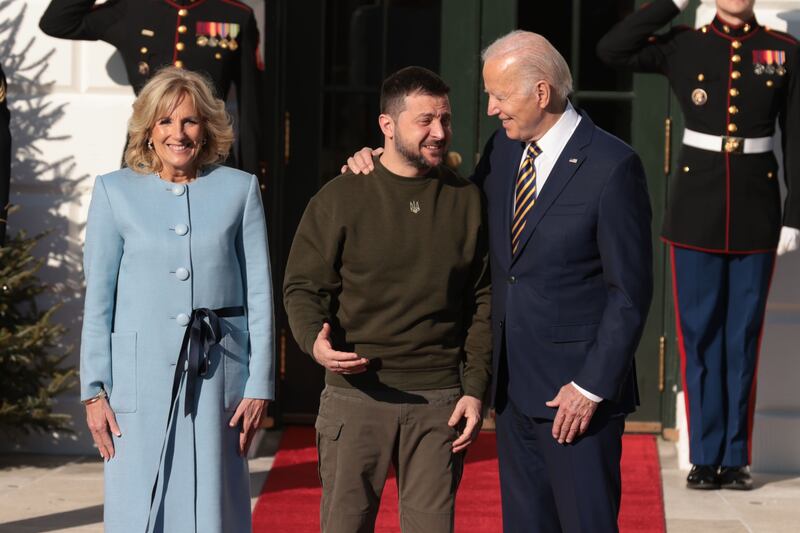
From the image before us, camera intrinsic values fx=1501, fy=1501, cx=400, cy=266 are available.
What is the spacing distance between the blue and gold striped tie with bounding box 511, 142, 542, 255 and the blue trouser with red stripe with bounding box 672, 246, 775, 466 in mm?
2622

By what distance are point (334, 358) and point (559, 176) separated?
735mm

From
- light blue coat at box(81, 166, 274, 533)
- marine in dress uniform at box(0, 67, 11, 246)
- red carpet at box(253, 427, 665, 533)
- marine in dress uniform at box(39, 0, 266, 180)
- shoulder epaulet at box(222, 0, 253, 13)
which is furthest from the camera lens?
shoulder epaulet at box(222, 0, 253, 13)

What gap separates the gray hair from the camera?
3.80 m

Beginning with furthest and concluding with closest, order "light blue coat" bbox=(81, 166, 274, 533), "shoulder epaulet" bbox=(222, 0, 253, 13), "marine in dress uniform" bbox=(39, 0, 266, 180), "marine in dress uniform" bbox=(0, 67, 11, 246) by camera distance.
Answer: "shoulder epaulet" bbox=(222, 0, 253, 13)
"marine in dress uniform" bbox=(39, 0, 266, 180)
"marine in dress uniform" bbox=(0, 67, 11, 246)
"light blue coat" bbox=(81, 166, 274, 533)

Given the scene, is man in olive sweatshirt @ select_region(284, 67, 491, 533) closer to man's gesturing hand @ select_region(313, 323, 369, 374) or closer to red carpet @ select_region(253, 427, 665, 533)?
man's gesturing hand @ select_region(313, 323, 369, 374)

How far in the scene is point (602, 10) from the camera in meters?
7.27

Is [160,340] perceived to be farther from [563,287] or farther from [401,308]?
[563,287]

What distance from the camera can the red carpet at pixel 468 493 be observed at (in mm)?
5719

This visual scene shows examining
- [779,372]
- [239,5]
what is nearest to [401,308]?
[239,5]

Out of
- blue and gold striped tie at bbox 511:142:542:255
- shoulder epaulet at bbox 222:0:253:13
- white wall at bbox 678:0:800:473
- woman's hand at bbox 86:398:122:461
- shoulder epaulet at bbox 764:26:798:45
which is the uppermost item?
shoulder epaulet at bbox 222:0:253:13

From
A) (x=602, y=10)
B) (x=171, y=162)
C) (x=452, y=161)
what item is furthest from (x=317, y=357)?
(x=602, y=10)

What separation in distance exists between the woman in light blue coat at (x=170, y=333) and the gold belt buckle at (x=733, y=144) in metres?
3.00

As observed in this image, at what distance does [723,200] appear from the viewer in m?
6.34

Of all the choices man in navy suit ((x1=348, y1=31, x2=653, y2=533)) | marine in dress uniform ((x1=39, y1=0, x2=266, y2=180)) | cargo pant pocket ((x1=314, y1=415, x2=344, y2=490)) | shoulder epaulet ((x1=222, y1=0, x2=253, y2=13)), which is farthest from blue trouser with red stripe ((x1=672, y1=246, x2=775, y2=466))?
cargo pant pocket ((x1=314, y1=415, x2=344, y2=490))
